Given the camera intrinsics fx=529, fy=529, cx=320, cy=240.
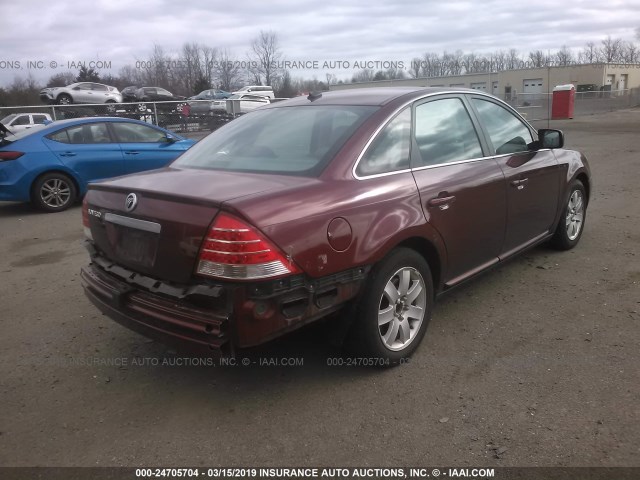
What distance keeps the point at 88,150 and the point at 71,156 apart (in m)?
0.28

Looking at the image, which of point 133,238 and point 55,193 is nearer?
point 133,238

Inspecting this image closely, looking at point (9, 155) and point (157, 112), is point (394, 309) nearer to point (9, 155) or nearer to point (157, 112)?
point (9, 155)

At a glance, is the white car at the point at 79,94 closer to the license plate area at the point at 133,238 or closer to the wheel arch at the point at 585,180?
the wheel arch at the point at 585,180

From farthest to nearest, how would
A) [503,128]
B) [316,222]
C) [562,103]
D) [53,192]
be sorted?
1. [562,103]
2. [53,192]
3. [503,128]
4. [316,222]

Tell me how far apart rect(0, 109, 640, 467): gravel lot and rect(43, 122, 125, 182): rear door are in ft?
13.9

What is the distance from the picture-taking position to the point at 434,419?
2.77 metres

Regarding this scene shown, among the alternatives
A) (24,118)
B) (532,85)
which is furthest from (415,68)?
(24,118)

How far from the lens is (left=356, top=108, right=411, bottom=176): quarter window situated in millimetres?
3141

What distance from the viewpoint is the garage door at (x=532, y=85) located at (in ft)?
199

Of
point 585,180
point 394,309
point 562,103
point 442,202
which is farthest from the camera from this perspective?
point 562,103

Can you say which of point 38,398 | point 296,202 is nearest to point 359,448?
point 296,202

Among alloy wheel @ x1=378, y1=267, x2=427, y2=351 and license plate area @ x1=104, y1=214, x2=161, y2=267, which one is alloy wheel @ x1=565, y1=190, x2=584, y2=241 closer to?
alloy wheel @ x1=378, y1=267, x2=427, y2=351

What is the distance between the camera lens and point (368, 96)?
12.1 ft

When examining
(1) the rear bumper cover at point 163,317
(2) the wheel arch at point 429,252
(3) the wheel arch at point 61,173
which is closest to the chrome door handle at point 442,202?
(2) the wheel arch at point 429,252
